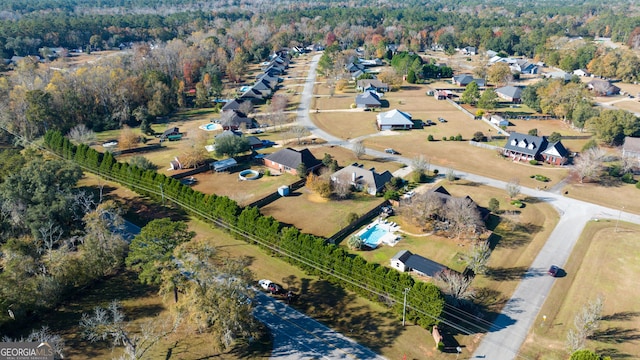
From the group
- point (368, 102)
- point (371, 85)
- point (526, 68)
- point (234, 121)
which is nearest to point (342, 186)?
point (234, 121)

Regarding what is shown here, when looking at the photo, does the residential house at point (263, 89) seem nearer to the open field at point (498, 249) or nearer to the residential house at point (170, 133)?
the residential house at point (170, 133)

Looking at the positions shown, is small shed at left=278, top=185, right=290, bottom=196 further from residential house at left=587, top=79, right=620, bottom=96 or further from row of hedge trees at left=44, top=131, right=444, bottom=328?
residential house at left=587, top=79, right=620, bottom=96

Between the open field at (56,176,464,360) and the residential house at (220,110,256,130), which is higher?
the residential house at (220,110,256,130)

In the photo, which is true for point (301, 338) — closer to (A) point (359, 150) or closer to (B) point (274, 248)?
(B) point (274, 248)

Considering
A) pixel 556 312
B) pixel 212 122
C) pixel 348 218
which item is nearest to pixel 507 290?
pixel 556 312

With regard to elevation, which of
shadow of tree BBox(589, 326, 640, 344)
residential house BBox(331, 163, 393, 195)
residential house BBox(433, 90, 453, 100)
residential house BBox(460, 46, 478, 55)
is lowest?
shadow of tree BBox(589, 326, 640, 344)

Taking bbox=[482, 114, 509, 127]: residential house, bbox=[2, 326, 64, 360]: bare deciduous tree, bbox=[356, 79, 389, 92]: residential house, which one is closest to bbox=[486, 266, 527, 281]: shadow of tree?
bbox=[2, 326, 64, 360]: bare deciduous tree
